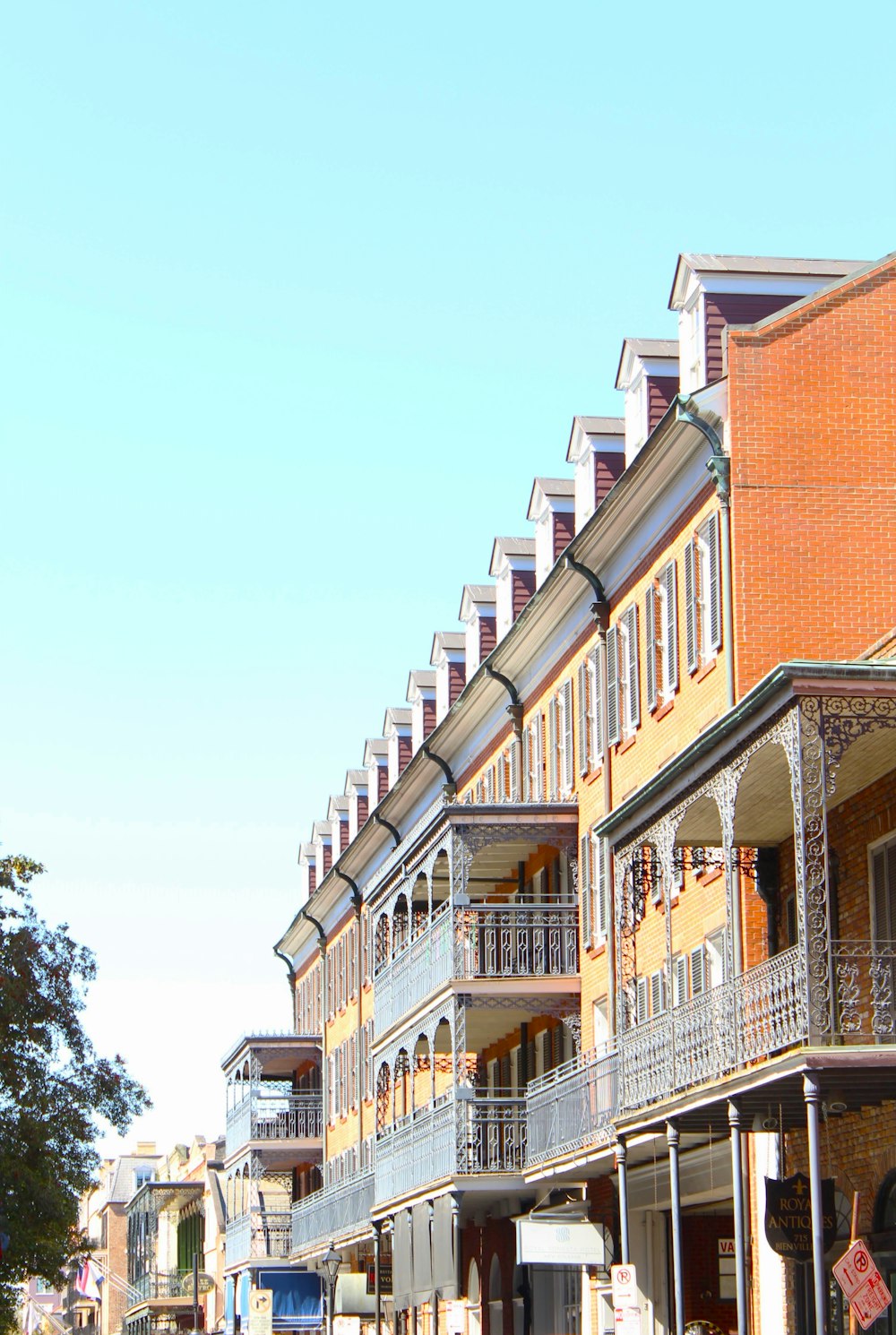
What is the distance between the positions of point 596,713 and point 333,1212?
22.5 meters

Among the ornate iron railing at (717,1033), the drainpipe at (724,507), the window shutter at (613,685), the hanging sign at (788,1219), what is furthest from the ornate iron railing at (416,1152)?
the hanging sign at (788,1219)

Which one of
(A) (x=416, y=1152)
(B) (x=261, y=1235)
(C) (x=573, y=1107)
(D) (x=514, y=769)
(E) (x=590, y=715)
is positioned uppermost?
(D) (x=514, y=769)

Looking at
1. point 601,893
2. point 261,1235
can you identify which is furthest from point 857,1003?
point 261,1235

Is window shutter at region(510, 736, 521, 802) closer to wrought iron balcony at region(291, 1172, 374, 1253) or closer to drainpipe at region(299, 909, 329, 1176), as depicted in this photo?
wrought iron balcony at region(291, 1172, 374, 1253)

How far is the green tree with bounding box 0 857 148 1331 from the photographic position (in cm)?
3600

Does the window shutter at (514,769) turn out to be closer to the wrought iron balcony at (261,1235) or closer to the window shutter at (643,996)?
the window shutter at (643,996)

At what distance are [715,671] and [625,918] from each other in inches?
134

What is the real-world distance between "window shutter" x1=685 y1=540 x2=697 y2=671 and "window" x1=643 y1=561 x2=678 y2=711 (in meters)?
0.62

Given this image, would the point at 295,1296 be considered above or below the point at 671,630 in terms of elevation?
below

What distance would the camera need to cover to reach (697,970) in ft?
88.4

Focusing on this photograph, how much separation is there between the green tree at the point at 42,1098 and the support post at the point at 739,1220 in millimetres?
18640

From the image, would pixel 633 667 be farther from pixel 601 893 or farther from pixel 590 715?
pixel 601 893

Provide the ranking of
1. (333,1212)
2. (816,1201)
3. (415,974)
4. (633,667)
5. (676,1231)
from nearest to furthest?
(816,1201) → (676,1231) → (633,667) → (415,974) → (333,1212)

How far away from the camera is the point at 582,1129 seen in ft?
91.8
